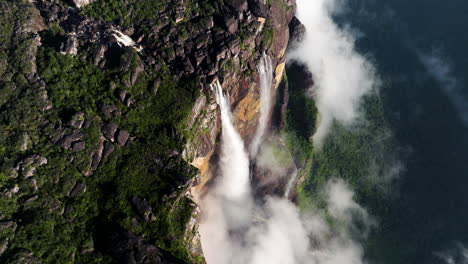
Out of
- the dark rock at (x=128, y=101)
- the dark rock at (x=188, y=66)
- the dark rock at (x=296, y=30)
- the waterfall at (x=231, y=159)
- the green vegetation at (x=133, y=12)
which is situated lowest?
the dark rock at (x=128, y=101)

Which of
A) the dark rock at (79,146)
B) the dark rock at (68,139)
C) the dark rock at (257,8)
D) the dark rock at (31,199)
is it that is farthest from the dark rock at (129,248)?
the dark rock at (257,8)

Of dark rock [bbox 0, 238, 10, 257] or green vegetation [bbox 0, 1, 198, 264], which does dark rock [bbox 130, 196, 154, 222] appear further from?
dark rock [bbox 0, 238, 10, 257]

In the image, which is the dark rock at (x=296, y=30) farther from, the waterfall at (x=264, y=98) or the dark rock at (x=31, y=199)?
the dark rock at (x=31, y=199)

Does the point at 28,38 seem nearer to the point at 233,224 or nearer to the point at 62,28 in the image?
the point at 62,28

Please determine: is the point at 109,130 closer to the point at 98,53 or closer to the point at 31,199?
the point at 98,53

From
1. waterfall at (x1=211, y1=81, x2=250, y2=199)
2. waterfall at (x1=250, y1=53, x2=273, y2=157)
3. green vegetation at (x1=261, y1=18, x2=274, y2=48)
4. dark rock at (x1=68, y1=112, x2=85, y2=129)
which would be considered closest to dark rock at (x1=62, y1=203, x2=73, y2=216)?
dark rock at (x1=68, y1=112, x2=85, y2=129)

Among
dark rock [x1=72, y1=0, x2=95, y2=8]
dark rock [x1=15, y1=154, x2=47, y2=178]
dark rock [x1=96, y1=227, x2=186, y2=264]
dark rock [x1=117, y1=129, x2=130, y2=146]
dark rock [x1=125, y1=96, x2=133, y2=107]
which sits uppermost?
dark rock [x1=72, y1=0, x2=95, y2=8]

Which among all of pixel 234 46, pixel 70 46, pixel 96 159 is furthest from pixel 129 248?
pixel 234 46

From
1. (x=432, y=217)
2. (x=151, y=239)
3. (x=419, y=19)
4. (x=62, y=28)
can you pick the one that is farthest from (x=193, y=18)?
(x=419, y=19)
